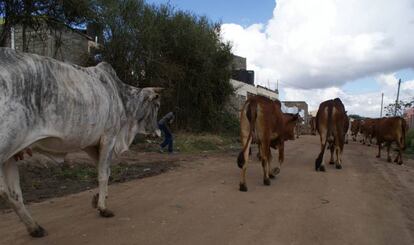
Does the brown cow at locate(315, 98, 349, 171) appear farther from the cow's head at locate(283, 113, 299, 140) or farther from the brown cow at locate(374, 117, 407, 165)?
the brown cow at locate(374, 117, 407, 165)

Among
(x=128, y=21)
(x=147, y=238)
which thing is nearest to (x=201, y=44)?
(x=128, y=21)

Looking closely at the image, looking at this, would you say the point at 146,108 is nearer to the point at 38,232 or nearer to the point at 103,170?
the point at 103,170

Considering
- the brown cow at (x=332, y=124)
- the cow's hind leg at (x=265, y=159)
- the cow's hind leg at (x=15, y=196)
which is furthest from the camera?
the brown cow at (x=332, y=124)

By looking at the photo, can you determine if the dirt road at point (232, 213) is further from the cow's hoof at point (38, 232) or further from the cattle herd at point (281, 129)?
the cattle herd at point (281, 129)

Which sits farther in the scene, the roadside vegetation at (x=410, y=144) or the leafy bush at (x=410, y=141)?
the leafy bush at (x=410, y=141)

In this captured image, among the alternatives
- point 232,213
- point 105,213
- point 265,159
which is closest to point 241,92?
point 265,159

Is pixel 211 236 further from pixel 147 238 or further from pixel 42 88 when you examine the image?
pixel 42 88

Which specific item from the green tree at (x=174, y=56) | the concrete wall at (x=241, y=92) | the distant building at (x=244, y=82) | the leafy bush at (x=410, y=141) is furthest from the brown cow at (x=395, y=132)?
the distant building at (x=244, y=82)

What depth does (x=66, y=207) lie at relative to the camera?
8055 millimetres

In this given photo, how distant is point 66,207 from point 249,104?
446 centimetres

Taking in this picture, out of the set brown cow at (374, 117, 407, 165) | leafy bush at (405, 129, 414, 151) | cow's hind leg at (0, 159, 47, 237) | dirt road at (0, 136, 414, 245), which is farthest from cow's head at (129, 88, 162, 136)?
leafy bush at (405, 129, 414, 151)

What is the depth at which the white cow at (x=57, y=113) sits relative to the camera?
17.4 ft

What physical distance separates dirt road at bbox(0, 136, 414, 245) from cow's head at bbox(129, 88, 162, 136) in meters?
1.27

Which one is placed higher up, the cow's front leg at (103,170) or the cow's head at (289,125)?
the cow's head at (289,125)
